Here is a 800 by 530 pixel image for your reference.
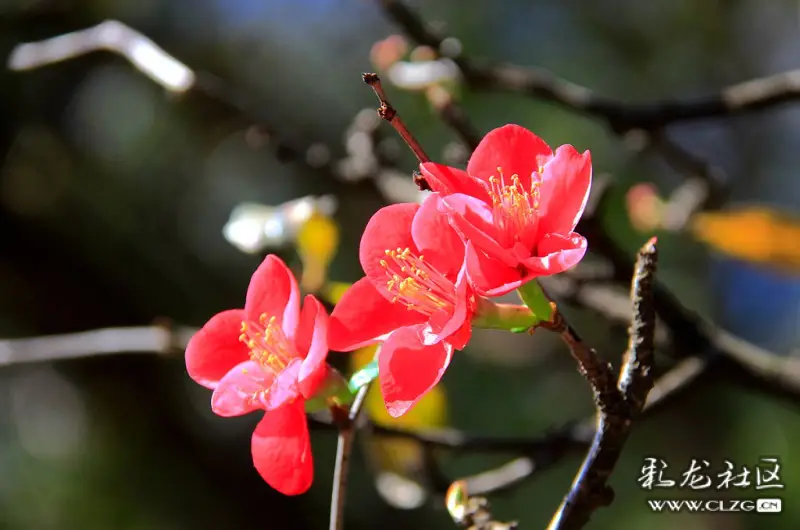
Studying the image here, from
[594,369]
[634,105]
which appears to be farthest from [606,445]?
[634,105]

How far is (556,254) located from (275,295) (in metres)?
0.12

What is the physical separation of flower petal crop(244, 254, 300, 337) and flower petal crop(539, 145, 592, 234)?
0.10 meters

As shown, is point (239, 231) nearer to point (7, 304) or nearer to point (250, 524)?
point (7, 304)

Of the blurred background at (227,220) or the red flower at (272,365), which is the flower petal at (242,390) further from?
the blurred background at (227,220)

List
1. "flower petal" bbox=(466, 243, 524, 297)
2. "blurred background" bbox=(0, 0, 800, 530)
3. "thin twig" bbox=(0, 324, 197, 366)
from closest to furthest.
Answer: "flower petal" bbox=(466, 243, 524, 297)
"thin twig" bbox=(0, 324, 197, 366)
"blurred background" bbox=(0, 0, 800, 530)

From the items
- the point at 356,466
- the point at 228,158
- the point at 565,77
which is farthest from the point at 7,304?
the point at 565,77

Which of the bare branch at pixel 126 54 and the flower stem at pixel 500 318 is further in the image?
the bare branch at pixel 126 54

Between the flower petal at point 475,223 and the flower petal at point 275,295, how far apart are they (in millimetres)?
81

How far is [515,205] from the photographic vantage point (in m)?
0.28

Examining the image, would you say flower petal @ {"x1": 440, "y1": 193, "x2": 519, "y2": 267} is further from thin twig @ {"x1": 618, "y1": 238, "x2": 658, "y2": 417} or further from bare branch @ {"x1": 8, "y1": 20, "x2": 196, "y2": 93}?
bare branch @ {"x1": 8, "y1": 20, "x2": 196, "y2": 93}

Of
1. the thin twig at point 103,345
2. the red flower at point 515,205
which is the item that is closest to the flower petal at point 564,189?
the red flower at point 515,205

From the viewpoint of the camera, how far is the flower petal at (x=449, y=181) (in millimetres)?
262

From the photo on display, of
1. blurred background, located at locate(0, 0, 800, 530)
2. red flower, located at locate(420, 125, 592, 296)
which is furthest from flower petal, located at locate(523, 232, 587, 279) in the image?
blurred background, located at locate(0, 0, 800, 530)

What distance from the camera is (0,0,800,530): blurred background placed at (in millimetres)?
1732
